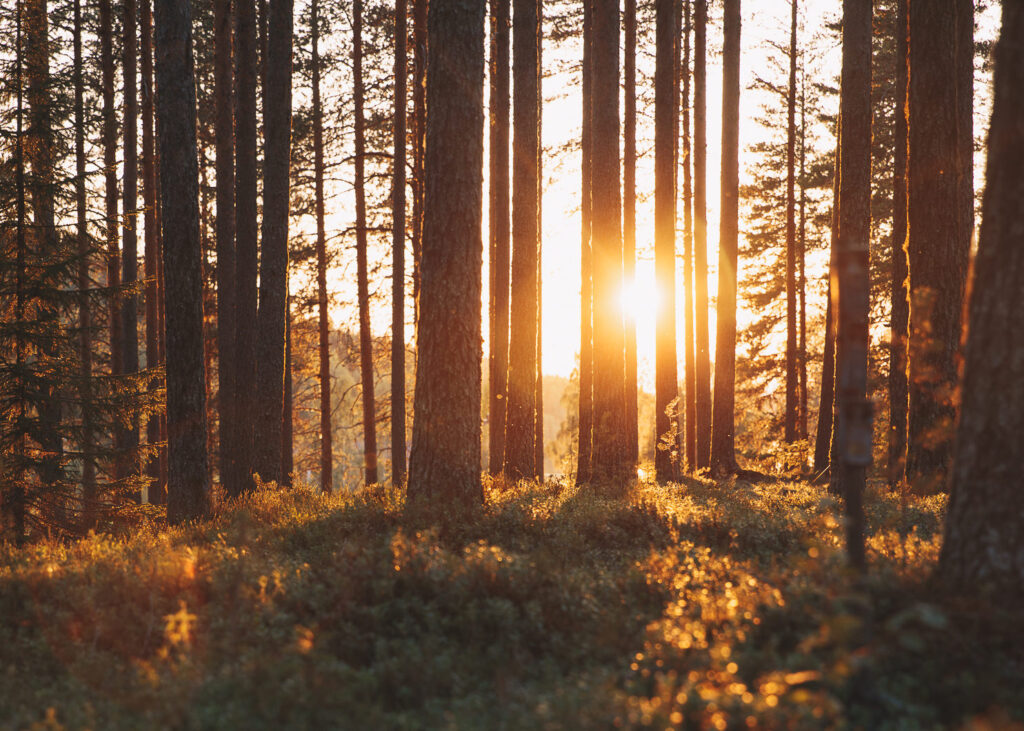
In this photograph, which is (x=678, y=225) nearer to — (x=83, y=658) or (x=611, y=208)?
(x=611, y=208)

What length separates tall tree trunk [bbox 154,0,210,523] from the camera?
1059 cm

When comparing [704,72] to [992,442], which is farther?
[704,72]

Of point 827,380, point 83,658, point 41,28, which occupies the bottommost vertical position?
point 83,658

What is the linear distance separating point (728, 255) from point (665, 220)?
1872 mm

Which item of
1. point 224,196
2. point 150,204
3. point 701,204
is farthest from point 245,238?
point 701,204

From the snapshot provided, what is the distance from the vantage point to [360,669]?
4738 millimetres

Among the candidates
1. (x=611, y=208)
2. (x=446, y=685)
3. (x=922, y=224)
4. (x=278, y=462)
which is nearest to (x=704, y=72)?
(x=611, y=208)

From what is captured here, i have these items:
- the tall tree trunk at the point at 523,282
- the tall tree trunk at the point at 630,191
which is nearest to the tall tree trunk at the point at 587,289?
the tall tree trunk at the point at 630,191

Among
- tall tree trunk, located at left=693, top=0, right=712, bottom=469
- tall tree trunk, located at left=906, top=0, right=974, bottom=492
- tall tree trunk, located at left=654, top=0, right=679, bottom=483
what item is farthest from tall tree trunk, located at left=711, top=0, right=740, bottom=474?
tall tree trunk, located at left=906, top=0, right=974, bottom=492

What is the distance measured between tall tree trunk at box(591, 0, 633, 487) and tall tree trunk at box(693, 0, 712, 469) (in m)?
8.31

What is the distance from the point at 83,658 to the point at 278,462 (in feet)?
30.4

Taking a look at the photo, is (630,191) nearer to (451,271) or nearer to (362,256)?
(362,256)

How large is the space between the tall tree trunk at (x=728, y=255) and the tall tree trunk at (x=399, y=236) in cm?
813

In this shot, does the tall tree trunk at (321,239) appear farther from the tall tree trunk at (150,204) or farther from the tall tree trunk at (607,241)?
the tall tree trunk at (607,241)
